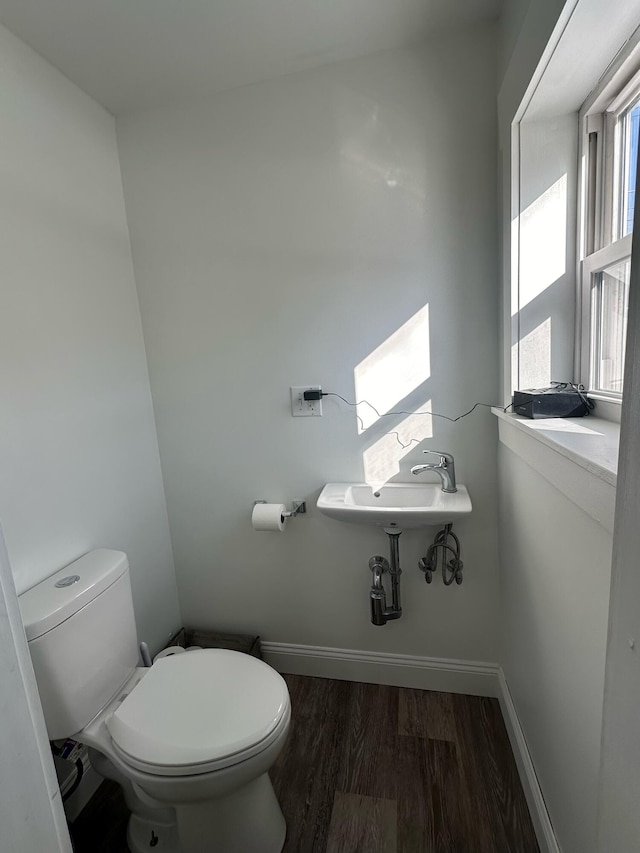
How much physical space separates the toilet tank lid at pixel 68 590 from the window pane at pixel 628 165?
172 cm

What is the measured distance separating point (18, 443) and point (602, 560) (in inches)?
58.6

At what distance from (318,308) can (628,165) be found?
3.17 feet

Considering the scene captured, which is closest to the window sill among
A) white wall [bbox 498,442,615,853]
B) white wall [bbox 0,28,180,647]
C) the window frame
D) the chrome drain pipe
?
white wall [bbox 498,442,615,853]

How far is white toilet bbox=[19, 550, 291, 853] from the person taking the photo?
0.95 meters

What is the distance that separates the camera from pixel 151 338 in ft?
5.50

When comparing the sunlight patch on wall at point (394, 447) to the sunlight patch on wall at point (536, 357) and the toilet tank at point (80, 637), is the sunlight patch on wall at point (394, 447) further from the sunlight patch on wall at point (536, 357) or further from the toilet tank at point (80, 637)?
the toilet tank at point (80, 637)

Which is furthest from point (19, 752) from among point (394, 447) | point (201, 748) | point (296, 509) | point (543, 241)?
point (543, 241)

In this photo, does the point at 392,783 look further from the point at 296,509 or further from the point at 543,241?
the point at 543,241

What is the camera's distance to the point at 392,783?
49.9 inches

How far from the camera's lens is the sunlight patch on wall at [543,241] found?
44.9 inches

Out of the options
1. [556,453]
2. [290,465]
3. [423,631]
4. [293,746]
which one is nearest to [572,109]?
[556,453]

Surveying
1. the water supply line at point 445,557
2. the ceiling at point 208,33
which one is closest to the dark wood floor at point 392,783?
the water supply line at point 445,557

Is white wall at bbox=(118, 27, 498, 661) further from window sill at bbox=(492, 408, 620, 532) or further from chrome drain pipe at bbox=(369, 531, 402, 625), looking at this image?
window sill at bbox=(492, 408, 620, 532)

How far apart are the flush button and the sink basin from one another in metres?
0.80
